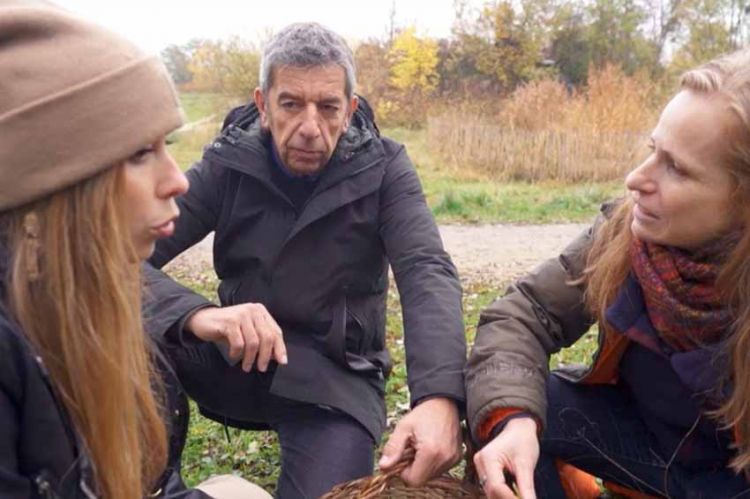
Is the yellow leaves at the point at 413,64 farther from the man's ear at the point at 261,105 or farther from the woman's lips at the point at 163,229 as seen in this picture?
the woman's lips at the point at 163,229

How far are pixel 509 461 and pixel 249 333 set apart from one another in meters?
0.69

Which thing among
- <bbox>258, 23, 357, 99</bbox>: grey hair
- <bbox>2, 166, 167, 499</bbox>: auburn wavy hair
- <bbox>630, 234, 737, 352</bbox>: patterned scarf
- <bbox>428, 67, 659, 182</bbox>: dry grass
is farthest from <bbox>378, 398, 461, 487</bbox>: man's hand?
<bbox>428, 67, 659, 182</bbox>: dry grass

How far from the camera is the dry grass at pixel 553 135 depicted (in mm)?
13531

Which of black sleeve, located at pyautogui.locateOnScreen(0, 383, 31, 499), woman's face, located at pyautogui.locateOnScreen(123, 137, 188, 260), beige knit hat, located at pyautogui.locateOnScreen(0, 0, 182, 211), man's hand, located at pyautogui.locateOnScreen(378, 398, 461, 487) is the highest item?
beige knit hat, located at pyautogui.locateOnScreen(0, 0, 182, 211)

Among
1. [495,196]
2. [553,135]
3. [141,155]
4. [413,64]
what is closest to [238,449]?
[141,155]

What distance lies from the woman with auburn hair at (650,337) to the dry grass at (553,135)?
11.0 metres

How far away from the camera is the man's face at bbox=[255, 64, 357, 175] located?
2.50 m

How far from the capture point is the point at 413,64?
21812 millimetres

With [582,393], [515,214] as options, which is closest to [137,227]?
[582,393]

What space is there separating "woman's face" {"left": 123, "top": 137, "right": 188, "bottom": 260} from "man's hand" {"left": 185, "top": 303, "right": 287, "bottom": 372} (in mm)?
565

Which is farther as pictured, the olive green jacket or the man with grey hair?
the man with grey hair

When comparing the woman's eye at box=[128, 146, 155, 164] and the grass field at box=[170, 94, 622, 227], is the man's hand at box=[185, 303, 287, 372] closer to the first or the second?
the woman's eye at box=[128, 146, 155, 164]

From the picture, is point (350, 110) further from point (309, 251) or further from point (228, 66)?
point (228, 66)

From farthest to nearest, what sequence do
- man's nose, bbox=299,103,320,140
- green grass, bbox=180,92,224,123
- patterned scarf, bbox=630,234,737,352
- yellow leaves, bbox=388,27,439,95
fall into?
yellow leaves, bbox=388,27,439,95
green grass, bbox=180,92,224,123
man's nose, bbox=299,103,320,140
patterned scarf, bbox=630,234,737,352
